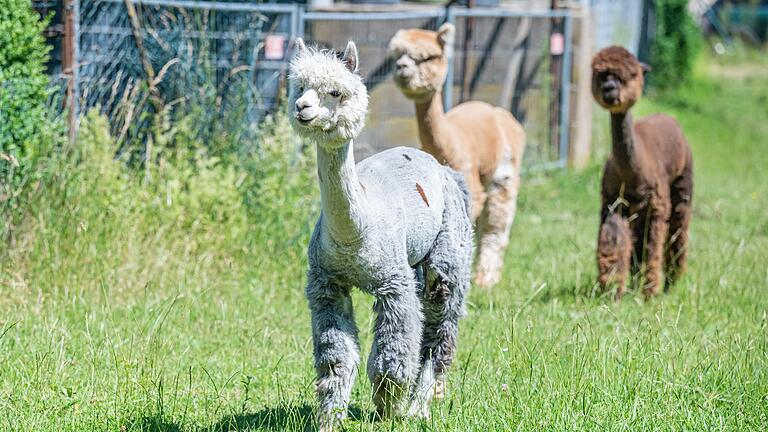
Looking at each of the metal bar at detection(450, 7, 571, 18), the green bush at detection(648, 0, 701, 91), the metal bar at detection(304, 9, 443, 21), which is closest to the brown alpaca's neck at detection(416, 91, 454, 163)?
the metal bar at detection(304, 9, 443, 21)

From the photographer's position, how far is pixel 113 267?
244 inches

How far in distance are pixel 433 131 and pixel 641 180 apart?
4.68 feet

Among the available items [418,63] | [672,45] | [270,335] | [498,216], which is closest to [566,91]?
[498,216]

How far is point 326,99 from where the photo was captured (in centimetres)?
392

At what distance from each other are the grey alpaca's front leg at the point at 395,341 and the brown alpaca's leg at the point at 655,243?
10.4 feet

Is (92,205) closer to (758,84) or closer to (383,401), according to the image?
(383,401)

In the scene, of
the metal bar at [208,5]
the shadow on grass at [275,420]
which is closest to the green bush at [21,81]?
the metal bar at [208,5]

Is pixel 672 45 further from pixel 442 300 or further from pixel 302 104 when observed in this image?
pixel 302 104

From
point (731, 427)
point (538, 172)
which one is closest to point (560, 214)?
point (538, 172)

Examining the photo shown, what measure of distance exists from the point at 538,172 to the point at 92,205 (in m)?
6.73

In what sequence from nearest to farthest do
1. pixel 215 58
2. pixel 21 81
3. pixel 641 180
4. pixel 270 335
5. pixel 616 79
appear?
pixel 270 335
pixel 21 81
pixel 616 79
pixel 641 180
pixel 215 58

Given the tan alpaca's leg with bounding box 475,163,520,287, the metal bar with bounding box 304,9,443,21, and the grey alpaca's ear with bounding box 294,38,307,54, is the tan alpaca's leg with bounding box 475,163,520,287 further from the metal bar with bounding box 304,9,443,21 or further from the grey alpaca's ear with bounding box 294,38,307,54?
the grey alpaca's ear with bounding box 294,38,307,54

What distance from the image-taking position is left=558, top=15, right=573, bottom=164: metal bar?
12453 millimetres

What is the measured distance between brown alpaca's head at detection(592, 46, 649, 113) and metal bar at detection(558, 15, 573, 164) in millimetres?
5682
